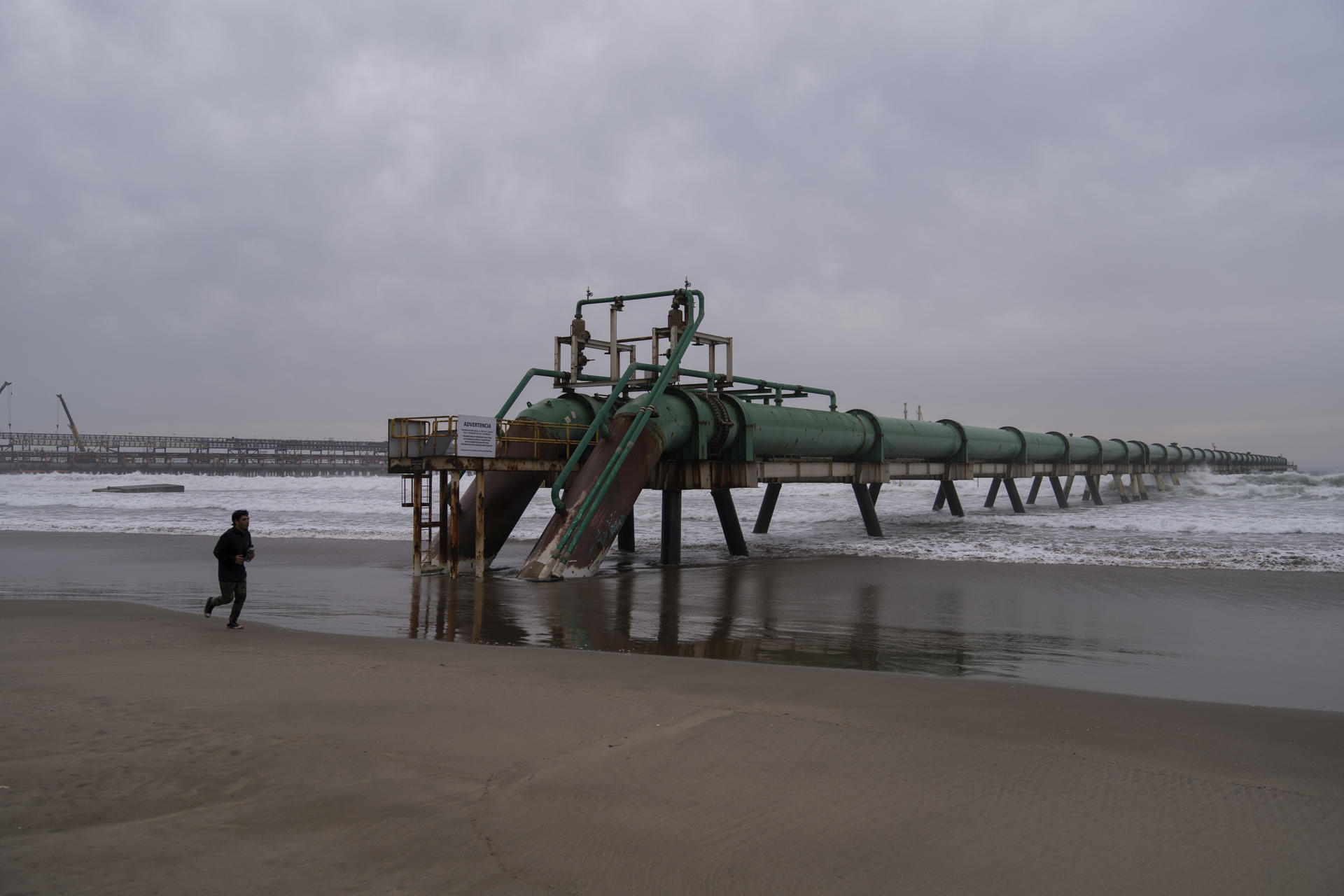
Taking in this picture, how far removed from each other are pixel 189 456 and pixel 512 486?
8830cm

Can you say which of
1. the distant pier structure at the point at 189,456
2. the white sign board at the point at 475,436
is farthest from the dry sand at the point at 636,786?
the distant pier structure at the point at 189,456

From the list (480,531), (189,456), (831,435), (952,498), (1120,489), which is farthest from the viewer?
(189,456)

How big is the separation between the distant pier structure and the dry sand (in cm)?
8599

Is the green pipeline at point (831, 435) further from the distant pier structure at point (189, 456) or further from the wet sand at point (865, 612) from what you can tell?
the distant pier structure at point (189, 456)

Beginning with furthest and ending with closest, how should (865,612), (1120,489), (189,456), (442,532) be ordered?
(189,456) → (1120,489) → (442,532) → (865,612)

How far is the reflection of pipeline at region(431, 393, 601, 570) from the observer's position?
17.1 meters

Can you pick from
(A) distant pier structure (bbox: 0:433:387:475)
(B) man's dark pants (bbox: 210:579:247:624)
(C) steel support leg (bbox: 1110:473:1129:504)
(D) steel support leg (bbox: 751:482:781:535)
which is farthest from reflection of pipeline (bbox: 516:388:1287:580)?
(A) distant pier structure (bbox: 0:433:387:475)

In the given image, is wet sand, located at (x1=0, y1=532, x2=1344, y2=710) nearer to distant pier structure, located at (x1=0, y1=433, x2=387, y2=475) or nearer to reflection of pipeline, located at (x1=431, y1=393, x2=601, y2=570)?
reflection of pipeline, located at (x1=431, y1=393, x2=601, y2=570)

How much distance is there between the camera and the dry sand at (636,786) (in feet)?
11.7

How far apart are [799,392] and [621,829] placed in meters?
21.1

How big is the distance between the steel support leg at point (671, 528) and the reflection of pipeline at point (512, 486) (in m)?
2.61

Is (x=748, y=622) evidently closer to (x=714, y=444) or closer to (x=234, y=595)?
(x=234, y=595)

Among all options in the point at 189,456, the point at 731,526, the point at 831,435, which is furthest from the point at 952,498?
the point at 189,456

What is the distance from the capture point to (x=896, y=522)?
3353 centimetres
